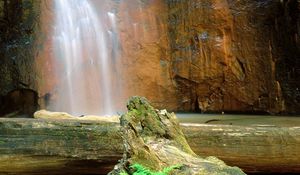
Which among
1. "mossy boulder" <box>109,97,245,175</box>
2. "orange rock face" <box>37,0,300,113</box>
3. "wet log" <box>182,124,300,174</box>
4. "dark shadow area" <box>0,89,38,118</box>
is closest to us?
"mossy boulder" <box>109,97,245,175</box>

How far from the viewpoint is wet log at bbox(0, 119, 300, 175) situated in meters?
3.24

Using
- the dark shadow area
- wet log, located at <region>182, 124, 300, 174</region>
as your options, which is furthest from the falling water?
wet log, located at <region>182, 124, 300, 174</region>

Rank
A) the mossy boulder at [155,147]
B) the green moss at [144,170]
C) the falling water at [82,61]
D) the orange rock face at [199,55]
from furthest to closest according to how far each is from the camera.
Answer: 1. the falling water at [82,61]
2. the orange rock face at [199,55]
3. the mossy boulder at [155,147]
4. the green moss at [144,170]

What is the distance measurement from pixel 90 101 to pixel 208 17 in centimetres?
345

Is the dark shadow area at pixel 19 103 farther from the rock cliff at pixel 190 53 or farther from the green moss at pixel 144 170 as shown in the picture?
the green moss at pixel 144 170

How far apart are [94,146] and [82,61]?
247 inches

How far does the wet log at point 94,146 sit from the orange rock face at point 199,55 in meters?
5.26

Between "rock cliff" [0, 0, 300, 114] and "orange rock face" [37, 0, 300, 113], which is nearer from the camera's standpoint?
"rock cliff" [0, 0, 300, 114]

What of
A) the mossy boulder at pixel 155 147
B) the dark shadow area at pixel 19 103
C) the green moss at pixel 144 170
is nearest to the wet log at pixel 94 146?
the mossy boulder at pixel 155 147

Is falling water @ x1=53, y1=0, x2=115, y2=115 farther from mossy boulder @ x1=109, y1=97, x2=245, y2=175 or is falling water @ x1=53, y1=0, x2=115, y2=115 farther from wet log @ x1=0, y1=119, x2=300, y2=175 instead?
mossy boulder @ x1=109, y1=97, x2=245, y2=175

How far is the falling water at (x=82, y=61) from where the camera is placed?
9062mm

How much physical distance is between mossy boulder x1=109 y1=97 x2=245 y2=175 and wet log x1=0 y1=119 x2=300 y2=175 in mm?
780

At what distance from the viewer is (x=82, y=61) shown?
9328 millimetres

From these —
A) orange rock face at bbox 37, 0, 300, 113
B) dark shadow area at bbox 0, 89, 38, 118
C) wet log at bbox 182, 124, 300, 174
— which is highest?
orange rock face at bbox 37, 0, 300, 113
